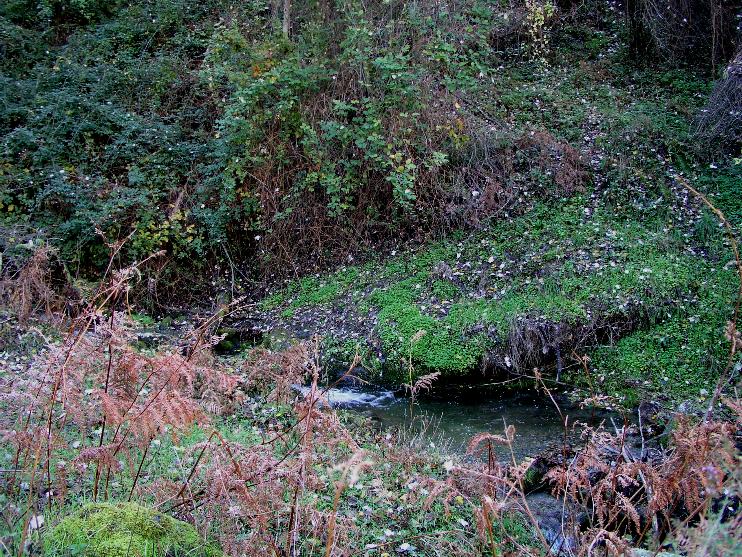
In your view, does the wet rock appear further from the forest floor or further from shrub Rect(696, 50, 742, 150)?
shrub Rect(696, 50, 742, 150)

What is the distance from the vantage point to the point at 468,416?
22.4ft

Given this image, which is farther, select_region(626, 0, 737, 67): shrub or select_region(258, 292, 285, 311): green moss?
select_region(626, 0, 737, 67): shrub

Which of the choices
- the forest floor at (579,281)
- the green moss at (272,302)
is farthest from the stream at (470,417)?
the green moss at (272,302)

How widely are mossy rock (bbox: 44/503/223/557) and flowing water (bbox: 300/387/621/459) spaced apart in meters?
3.29

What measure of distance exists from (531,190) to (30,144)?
25.6 ft

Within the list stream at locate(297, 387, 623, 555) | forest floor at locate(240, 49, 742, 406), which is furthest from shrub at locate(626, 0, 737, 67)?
stream at locate(297, 387, 623, 555)

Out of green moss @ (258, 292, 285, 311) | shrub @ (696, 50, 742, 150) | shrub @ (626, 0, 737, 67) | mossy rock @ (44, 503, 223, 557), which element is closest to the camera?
mossy rock @ (44, 503, 223, 557)

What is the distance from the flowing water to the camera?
619cm

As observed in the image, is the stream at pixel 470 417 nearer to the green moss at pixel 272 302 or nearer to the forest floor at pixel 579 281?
the forest floor at pixel 579 281

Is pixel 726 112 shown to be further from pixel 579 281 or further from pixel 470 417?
pixel 470 417

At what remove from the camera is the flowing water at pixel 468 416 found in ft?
→ 20.3

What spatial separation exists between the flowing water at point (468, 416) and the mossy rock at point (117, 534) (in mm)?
3295

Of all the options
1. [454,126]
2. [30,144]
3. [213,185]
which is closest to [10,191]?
[30,144]

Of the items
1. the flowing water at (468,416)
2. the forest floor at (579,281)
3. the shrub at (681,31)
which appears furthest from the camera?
the shrub at (681,31)
